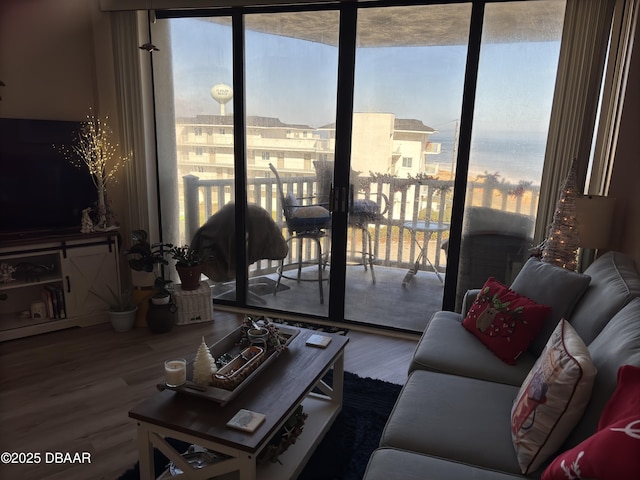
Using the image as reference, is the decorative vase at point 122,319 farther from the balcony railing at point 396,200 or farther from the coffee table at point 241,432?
the coffee table at point 241,432

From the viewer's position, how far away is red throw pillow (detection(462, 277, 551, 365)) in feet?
6.98

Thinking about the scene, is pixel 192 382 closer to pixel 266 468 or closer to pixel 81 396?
pixel 266 468

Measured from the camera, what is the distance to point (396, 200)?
11.1 ft

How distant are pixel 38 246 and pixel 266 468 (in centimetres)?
239

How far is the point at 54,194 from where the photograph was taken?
3438 mm

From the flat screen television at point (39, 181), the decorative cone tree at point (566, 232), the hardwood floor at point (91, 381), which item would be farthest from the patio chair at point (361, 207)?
the flat screen television at point (39, 181)

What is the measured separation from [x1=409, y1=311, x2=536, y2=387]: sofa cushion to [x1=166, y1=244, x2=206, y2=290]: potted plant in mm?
1982

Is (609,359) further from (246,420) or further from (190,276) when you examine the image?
Answer: (190,276)

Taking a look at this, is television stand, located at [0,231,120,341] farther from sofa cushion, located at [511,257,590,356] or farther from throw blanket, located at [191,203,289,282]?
sofa cushion, located at [511,257,590,356]

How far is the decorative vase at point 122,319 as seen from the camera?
3467mm

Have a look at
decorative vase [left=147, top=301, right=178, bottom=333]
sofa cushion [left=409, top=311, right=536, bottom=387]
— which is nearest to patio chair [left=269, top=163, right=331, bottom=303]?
decorative vase [left=147, top=301, right=178, bottom=333]

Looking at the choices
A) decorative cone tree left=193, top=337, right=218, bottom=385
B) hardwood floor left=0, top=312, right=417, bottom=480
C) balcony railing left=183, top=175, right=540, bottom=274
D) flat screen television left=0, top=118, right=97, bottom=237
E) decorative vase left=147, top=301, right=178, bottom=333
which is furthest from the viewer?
decorative vase left=147, top=301, right=178, bottom=333

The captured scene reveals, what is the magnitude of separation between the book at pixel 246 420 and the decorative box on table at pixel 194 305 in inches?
80.5

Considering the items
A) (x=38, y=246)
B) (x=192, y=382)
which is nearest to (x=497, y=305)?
(x=192, y=382)
